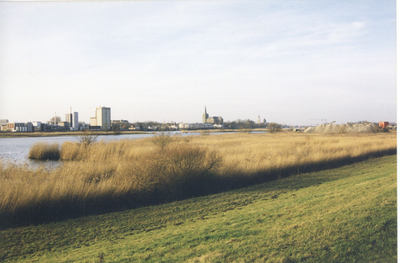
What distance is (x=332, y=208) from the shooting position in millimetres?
7176

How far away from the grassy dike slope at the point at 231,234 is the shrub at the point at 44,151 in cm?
1630

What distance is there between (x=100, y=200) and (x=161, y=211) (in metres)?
2.26

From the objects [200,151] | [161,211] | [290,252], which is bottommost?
[161,211]

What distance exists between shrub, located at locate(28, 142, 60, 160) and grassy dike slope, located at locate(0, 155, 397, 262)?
53.5 feet

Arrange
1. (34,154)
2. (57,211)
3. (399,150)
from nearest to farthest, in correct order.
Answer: (399,150)
(57,211)
(34,154)

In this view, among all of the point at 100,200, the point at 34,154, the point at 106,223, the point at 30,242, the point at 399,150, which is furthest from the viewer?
the point at 34,154

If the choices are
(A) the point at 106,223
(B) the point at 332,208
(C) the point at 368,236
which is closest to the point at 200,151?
(A) the point at 106,223

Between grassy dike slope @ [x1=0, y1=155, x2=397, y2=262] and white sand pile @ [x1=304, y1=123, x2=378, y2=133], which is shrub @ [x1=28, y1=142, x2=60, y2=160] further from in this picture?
white sand pile @ [x1=304, y1=123, x2=378, y2=133]

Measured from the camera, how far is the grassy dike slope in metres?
4.91

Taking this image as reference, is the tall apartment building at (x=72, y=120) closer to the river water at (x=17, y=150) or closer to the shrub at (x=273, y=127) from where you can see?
the river water at (x=17, y=150)

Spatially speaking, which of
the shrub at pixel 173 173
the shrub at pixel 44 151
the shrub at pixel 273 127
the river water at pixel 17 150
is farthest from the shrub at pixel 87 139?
the shrub at pixel 273 127

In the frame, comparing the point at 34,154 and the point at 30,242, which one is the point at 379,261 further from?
the point at 34,154

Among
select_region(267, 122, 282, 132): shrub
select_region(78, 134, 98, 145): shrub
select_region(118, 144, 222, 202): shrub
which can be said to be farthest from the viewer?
select_region(267, 122, 282, 132): shrub

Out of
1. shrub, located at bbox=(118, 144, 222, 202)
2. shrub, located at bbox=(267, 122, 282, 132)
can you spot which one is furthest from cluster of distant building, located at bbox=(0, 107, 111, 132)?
shrub, located at bbox=(267, 122, 282, 132)
